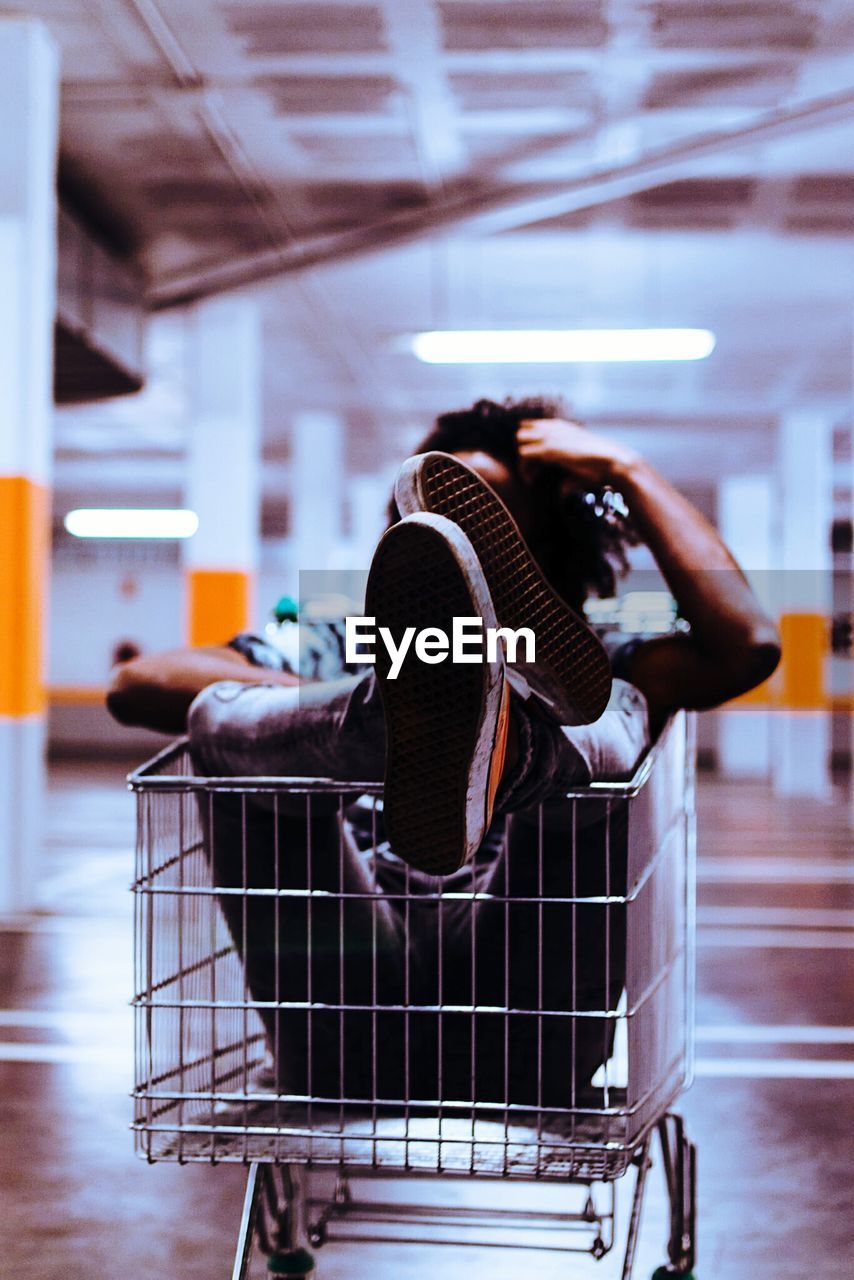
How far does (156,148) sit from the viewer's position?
21.3 feet

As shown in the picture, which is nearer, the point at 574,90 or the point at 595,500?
the point at 595,500

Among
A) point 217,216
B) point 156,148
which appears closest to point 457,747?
point 156,148

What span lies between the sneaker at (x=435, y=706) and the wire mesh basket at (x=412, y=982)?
0.17m

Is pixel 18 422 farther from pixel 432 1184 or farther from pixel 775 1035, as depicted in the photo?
pixel 432 1184

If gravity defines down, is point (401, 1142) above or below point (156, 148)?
below

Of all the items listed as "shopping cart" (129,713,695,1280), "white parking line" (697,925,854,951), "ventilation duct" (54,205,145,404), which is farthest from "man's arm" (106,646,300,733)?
"ventilation duct" (54,205,145,404)

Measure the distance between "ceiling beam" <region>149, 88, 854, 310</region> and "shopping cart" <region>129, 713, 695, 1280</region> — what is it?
5.13 m

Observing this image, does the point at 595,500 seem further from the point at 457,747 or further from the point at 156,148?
the point at 156,148

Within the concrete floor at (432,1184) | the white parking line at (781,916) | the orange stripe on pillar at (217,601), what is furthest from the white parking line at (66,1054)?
the orange stripe on pillar at (217,601)

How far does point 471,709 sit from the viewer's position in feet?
3.94

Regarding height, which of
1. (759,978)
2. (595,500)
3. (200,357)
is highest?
(200,357)

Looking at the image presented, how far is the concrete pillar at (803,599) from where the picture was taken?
12.1 meters

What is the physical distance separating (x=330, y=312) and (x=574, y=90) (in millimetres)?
3790

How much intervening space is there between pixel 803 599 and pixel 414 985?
11.8m
